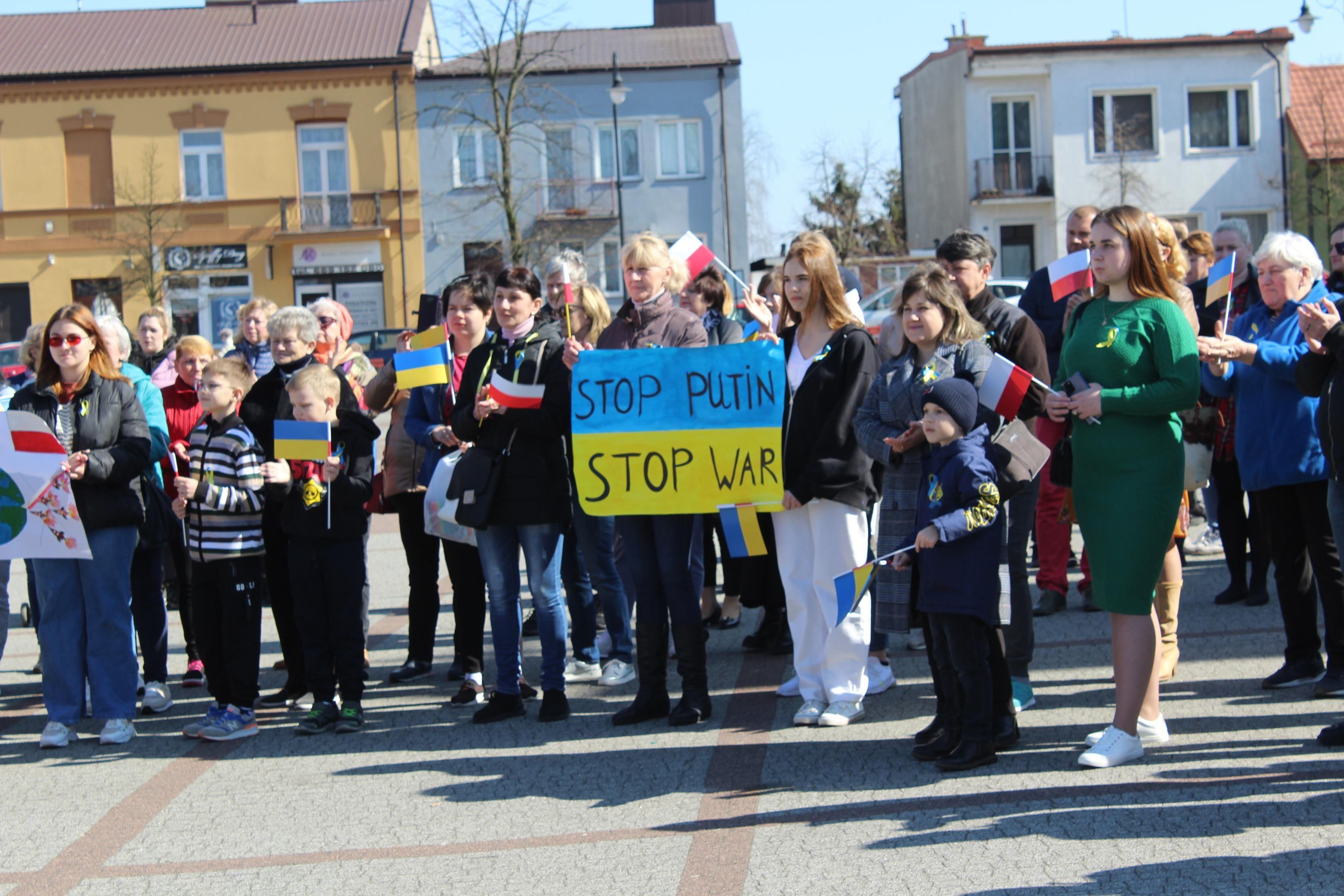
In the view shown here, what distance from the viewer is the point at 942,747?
17.5ft

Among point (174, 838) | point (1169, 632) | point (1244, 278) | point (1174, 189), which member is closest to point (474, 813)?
point (174, 838)

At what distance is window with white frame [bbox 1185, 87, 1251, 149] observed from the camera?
125ft

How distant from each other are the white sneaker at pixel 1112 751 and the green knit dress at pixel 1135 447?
0.48m

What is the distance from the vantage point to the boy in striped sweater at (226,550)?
621 cm

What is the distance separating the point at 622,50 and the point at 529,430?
3517cm

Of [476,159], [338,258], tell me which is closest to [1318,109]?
[476,159]

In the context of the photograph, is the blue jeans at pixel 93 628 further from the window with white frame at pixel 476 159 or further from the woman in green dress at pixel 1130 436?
the window with white frame at pixel 476 159

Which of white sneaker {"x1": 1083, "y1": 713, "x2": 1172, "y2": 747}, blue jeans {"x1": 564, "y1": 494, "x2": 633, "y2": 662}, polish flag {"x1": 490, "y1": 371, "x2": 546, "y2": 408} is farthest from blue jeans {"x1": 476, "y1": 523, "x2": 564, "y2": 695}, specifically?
white sneaker {"x1": 1083, "y1": 713, "x2": 1172, "y2": 747}

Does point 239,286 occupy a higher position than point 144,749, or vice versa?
point 239,286

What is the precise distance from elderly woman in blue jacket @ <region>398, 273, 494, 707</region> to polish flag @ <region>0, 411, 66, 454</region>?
67.9 inches

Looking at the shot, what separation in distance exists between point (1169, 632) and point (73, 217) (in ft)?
121

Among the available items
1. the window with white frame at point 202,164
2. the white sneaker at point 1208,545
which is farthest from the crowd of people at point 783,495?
the window with white frame at point 202,164

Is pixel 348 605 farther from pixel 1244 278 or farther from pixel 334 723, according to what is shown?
pixel 1244 278

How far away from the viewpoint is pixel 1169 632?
623 cm
